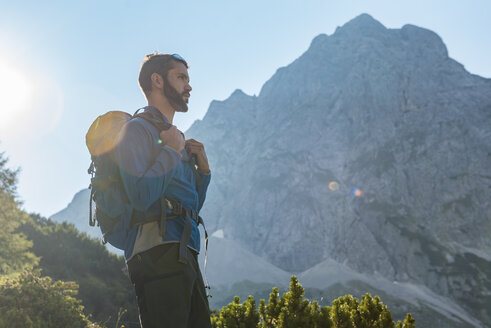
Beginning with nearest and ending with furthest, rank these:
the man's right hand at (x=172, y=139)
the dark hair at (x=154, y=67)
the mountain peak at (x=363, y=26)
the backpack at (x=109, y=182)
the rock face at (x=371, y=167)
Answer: the backpack at (x=109, y=182), the man's right hand at (x=172, y=139), the dark hair at (x=154, y=67), the rock face at (x=371, y=167), the mountain peak at (x=363, y=26)

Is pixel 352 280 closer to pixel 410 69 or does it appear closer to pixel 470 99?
pixel 470 99

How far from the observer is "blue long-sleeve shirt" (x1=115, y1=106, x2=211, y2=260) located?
192cm

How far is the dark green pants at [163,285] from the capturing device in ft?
6.15

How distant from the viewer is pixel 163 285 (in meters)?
1.90

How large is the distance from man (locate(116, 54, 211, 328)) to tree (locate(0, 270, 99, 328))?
6001 mm

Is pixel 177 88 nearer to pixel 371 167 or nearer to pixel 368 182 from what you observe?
pixel 368 182

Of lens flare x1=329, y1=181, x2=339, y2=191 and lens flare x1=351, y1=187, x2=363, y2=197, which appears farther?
lens flare x1=329, y1=181, x2=339, y2=191

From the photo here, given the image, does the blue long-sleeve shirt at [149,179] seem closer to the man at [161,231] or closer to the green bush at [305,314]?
the man at [161,231]

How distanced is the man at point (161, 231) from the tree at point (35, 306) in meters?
6.00

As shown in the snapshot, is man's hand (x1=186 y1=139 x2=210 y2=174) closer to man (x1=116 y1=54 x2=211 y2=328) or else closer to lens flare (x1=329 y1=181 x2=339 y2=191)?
man (x1=116 y1=54 x2=211 y2=328)

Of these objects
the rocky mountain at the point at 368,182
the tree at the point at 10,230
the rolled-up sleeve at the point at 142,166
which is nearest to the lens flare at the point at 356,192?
the rocky mountain at the point at 368,182

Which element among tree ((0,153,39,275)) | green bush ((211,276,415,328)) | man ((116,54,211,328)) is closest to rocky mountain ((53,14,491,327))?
tree ((0,153,39,275))

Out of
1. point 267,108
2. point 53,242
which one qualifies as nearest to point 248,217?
point 267,108

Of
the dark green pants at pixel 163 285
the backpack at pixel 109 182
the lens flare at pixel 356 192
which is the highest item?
the lens flare at pixel 356 192
